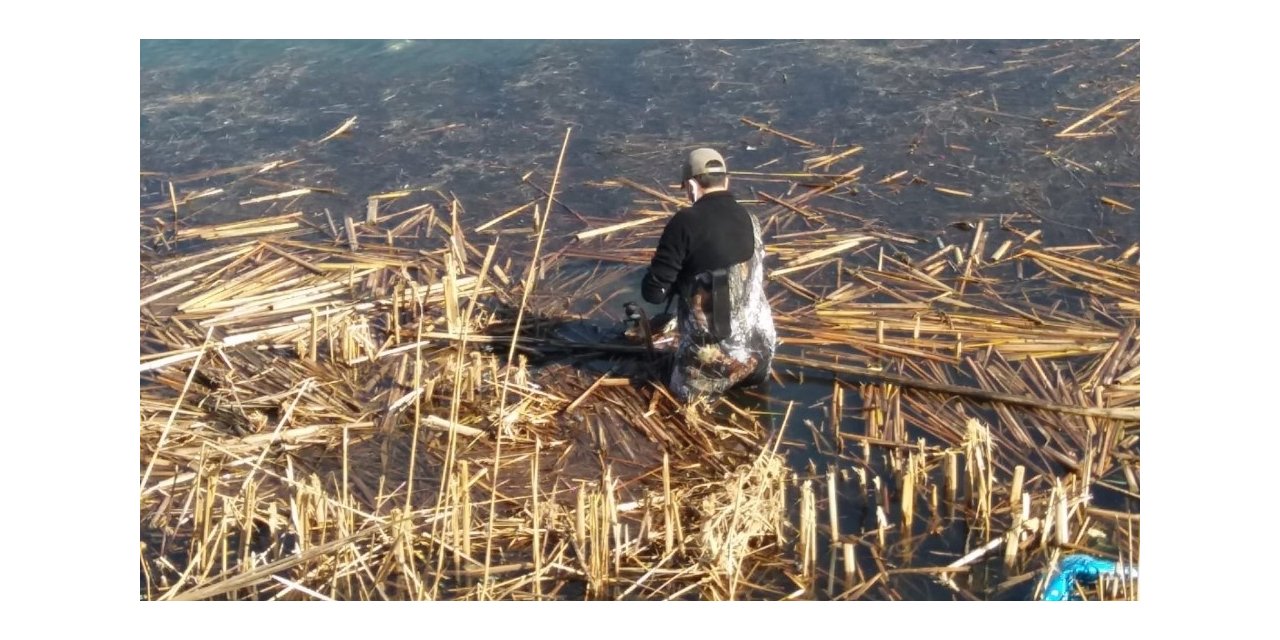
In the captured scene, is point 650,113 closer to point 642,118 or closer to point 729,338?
point 642,118

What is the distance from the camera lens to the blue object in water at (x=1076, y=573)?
19.8 ft

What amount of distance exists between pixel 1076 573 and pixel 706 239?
7.98 ft

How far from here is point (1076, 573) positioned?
611cm

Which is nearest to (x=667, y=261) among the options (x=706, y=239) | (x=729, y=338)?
(x=706, y=239)

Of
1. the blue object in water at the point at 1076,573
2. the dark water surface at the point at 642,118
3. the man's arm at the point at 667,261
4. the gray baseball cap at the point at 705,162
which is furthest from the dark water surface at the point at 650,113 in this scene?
the blue object in water at the point at 1076,573

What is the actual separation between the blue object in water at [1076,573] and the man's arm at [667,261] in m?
2.42

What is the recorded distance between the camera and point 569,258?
9148mm

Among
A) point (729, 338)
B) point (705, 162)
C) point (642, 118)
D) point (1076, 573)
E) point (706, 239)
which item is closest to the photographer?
point (1076, 573)

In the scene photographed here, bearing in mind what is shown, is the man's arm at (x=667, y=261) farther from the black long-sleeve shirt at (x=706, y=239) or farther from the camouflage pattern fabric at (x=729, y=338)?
the camouflage pattern fabric at (x=729, y=338)

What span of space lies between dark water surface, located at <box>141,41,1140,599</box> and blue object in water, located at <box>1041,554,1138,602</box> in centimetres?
338

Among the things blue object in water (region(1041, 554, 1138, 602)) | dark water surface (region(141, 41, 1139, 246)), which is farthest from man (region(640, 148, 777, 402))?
dark water surface (region(141, 41, 1139, 246))

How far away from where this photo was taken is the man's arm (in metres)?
7.16

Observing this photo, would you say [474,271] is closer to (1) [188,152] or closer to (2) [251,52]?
(1) [188,152]
